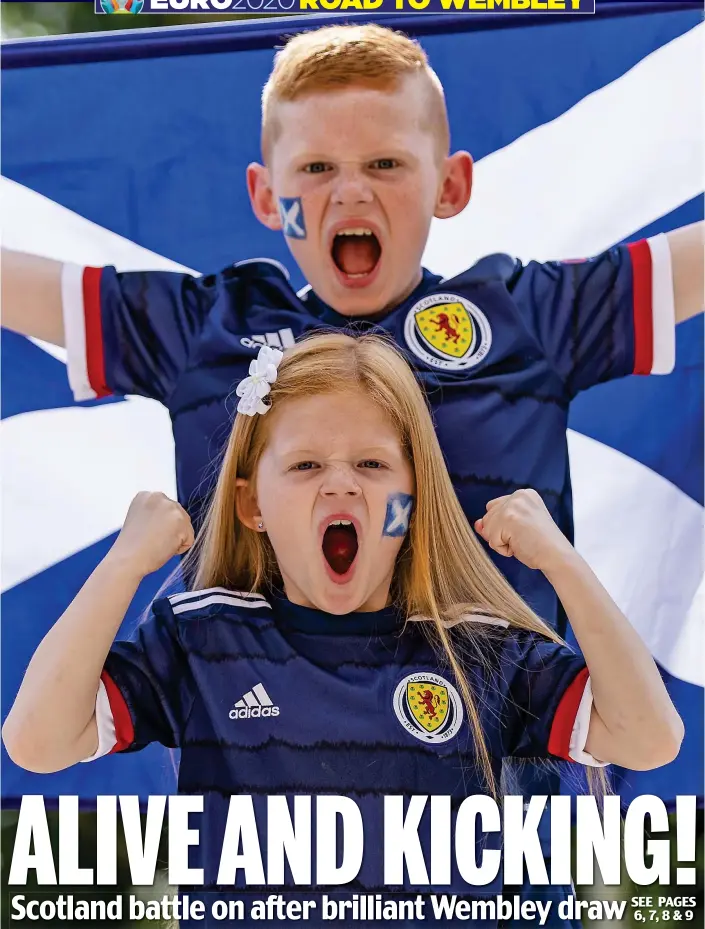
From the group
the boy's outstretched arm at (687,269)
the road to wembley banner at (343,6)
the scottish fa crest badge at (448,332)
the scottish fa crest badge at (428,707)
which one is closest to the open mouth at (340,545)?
the scottish fa crest badge at (428,707)

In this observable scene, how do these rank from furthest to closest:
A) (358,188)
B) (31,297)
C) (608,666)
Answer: (31,297)
(358,188)
(608,666)

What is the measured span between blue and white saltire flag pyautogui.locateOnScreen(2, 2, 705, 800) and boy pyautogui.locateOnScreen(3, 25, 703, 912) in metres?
0.07

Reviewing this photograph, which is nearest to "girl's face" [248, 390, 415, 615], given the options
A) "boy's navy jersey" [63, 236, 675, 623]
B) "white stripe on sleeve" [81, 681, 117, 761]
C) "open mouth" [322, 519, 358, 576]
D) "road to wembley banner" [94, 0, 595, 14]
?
"open mouth" [322, 519, 358, 576]

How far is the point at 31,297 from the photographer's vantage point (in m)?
2.19

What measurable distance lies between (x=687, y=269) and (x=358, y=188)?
589 millimetres

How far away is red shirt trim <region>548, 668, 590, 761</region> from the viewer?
1.89 meters

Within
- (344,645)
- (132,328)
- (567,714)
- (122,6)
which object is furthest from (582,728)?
(122,6)

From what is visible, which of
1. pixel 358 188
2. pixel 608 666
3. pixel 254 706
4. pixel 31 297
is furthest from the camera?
pixel 31 297

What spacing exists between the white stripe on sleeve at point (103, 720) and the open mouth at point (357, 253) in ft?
2.62

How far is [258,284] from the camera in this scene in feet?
7.16

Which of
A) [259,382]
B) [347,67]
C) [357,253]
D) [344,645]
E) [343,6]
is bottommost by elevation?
[344,645]

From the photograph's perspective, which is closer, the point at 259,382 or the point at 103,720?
the point at 103,720

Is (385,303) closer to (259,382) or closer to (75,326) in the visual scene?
(259,382)

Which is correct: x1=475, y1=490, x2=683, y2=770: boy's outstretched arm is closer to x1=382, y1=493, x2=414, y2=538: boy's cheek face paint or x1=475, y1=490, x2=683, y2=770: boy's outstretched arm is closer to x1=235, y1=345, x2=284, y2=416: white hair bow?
x1=382, y1=493, x2=414, y2=538: boy's cheek face paint
